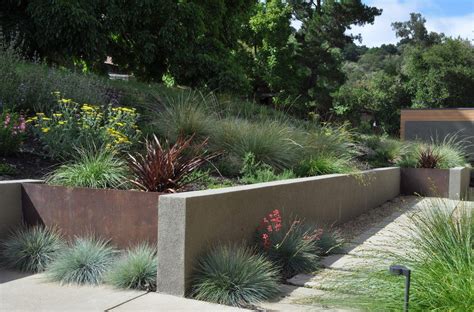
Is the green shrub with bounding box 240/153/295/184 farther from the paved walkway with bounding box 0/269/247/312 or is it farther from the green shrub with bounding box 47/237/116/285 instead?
the paved walkway with bounding box 0/269/247/312

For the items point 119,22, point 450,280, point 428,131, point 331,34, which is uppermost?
point 331,34

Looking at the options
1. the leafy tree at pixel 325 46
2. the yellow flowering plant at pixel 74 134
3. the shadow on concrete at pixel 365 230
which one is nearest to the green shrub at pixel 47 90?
the yellow flowering plant at pixel 74 134

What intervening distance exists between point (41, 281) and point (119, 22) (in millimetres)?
11525

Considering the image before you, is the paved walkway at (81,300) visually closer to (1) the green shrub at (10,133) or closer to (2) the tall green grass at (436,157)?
(1) the green shrub at (10,133)

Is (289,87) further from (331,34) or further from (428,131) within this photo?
(428,131)

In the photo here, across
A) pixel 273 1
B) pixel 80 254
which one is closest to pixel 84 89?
pixel 80 254

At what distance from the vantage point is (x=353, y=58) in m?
82.9

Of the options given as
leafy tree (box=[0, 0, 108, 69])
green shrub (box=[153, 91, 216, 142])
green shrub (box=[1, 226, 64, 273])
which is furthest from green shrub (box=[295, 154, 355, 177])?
leafy tree (box=[0, 0, 108, 69])

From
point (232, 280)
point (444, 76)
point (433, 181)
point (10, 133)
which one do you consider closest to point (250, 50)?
point (444, 76)

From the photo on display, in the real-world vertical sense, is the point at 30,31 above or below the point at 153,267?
above

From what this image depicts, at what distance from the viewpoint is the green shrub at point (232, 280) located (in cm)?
423

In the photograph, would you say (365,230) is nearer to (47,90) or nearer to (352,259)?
(352,259)

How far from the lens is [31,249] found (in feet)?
16.5

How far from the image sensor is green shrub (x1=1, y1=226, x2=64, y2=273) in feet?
16.3
